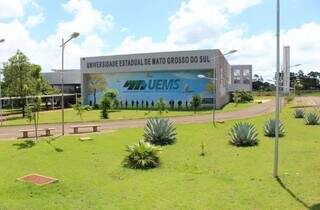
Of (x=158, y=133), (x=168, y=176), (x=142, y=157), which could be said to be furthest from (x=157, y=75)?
(x=168, y=176)

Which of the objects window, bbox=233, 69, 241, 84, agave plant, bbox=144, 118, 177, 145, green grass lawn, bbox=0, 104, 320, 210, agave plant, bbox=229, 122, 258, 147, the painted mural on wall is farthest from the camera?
window, bbox=233, 69, 241, 84

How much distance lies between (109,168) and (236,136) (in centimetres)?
822

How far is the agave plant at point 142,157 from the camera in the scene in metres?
18.9

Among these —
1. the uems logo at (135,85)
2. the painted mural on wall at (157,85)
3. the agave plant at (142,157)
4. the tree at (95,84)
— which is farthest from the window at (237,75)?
the agave plant at (142,157)

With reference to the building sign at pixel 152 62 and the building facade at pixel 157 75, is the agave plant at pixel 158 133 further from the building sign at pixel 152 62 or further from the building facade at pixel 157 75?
the building sign at pixel 152 62

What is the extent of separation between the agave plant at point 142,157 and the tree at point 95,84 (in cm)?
6083

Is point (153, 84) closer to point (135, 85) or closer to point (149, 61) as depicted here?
point (135, 85)

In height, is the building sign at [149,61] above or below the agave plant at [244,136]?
above

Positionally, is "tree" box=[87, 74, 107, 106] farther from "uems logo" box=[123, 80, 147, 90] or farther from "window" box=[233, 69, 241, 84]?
"window" box=[233, 69, 241, 84]

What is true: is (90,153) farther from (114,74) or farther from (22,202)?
(114,74)

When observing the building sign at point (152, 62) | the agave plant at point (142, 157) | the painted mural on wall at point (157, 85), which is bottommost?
the agave plant at point (142, 157)

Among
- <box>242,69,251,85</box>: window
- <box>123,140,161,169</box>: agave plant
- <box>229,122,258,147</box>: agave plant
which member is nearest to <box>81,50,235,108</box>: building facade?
<box>229,122,258,147</box>: agave plant

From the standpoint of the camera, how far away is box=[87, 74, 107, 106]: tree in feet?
262

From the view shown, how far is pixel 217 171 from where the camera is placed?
709 inches
